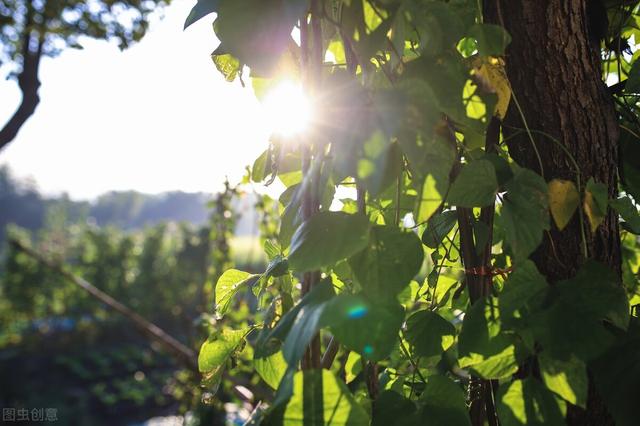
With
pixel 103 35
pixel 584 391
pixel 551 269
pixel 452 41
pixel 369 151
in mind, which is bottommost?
pixel 584 391

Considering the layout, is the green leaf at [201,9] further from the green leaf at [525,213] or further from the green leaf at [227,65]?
the green leaf at [525,213]

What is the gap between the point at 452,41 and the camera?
0.50m

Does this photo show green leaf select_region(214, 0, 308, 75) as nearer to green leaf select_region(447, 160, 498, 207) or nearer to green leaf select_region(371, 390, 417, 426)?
green leaf select_region(447, 160, 498, 207)

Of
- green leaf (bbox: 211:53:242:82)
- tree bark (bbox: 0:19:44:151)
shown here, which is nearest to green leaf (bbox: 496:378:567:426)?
green leaf (bbox: 211:53:242:82)

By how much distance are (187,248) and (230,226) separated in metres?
7.58

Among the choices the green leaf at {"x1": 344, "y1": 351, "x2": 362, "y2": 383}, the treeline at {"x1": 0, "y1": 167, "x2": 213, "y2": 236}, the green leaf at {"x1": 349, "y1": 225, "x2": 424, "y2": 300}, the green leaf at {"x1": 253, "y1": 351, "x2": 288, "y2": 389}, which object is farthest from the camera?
the treeline at {"x1": 0, "y1": 167, "x2": 213, "y2": 236}

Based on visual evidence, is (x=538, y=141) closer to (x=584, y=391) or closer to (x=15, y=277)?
(x=584, y=391)

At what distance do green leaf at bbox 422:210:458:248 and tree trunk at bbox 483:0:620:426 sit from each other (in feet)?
0.35

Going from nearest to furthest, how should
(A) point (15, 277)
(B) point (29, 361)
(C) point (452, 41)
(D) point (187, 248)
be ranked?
(C) point (452, 41)
(B) point (29, 361)
(A) point (15, 277)
(D) point (187, 248)

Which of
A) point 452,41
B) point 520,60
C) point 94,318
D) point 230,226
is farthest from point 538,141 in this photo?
point 94,318

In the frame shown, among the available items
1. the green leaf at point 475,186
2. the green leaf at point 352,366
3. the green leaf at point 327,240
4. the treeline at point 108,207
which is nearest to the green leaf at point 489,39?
the green leaf at point 475,186

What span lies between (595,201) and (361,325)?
13.5 inches

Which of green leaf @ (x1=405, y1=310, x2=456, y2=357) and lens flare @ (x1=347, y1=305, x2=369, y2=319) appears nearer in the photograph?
lens flare @ (x1=347, y1=305, x2=369, y2=319)

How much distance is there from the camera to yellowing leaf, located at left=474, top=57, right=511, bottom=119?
1.77 ft
